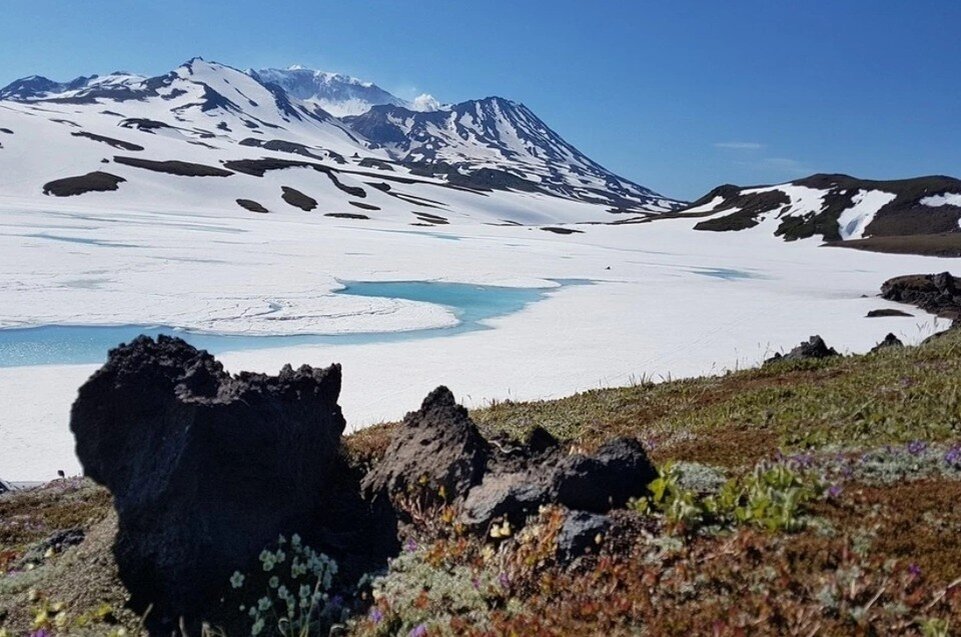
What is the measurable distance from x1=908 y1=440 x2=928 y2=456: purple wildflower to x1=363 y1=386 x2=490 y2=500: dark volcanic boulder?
3705mm

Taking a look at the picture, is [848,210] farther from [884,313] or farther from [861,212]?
[884,313]

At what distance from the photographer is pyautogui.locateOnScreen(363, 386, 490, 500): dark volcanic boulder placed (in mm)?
5988

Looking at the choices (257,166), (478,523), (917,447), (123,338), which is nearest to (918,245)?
(123,338)

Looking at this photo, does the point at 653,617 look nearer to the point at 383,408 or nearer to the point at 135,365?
the point at 135,365

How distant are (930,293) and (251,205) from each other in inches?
3690

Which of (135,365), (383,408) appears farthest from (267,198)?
(135,365)

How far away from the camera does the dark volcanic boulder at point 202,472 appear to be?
5348 millimetres

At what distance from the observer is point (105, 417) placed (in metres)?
6.39

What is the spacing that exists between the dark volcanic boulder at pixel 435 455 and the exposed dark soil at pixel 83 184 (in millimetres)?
100254

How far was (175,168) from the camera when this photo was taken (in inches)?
4587

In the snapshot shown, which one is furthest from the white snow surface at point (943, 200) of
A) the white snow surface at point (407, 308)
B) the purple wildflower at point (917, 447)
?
the purple wildflower at point (917, 447)

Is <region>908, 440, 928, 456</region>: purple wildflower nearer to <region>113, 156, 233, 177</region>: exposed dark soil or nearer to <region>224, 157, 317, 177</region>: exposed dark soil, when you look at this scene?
<region>113, 156, 233, 177</region>: exposed dark soil

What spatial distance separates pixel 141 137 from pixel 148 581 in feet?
572

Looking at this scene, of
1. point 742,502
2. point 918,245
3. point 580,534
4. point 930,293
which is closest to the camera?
point 580,534
